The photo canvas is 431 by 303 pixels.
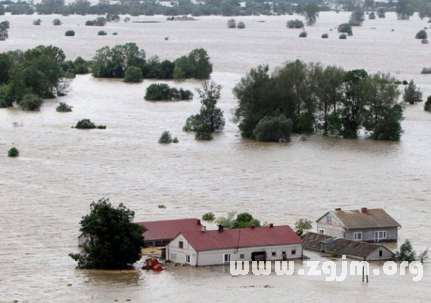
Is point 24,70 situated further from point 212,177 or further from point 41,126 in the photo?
point 212,177

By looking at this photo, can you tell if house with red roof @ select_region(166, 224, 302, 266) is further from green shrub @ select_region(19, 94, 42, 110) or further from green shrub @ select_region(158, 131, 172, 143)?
green shrub @ select_region(19, 94, 42, 110)

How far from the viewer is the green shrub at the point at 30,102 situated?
154ft

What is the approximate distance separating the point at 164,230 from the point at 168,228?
11 centimetres

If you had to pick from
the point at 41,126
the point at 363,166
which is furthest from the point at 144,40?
the point at 363,166

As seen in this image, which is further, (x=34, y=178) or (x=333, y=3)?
(x=333, y=3)

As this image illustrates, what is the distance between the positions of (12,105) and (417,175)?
67.2 feet

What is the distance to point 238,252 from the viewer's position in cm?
2330

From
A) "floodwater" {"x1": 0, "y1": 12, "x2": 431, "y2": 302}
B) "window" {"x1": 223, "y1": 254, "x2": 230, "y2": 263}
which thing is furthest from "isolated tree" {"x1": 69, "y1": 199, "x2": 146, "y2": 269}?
"window" {"x1": 223, "y1": 254, "x2": 230, "y2": 263}

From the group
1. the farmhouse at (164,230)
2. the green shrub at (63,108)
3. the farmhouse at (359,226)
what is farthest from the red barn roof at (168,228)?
the green shrub at (63,108)

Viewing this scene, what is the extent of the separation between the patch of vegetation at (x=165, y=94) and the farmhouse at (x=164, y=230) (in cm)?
2550

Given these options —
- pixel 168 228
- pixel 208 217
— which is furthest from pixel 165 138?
pixel 168 228

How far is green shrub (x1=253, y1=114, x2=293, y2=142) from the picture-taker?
40125 mm

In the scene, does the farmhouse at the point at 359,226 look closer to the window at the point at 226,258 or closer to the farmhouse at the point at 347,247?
the farmhouse at the point at 347,247

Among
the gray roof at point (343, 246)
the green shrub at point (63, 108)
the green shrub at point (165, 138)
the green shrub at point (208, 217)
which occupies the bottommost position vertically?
the green shrub at point (63, 108)
